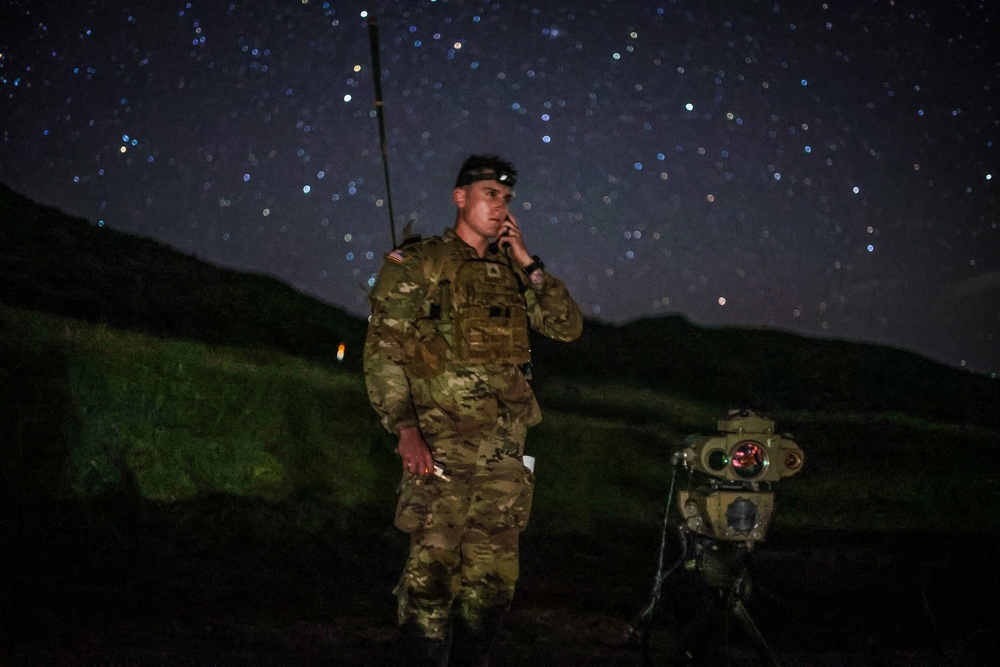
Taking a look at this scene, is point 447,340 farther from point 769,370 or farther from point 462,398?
point 769,370

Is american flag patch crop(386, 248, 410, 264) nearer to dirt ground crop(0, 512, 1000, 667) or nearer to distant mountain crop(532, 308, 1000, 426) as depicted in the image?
dirt ground crop(0, 512, 1000, 667)

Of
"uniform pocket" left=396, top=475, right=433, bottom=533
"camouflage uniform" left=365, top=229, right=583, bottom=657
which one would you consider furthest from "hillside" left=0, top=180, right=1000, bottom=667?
"uniform pocket" left=396, top=475, right=433, bottom=533

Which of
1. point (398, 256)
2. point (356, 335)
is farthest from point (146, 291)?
point (398, 256)

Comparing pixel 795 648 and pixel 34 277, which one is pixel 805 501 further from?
pixel 34 277

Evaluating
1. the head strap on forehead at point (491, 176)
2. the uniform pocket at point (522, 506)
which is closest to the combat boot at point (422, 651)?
the uniform pocket at point (522, 506)

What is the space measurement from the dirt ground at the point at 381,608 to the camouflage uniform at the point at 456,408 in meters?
0.95

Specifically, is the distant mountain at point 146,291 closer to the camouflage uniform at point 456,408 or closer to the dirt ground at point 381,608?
the dirt ground at point 381,608

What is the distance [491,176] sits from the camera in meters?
3.72

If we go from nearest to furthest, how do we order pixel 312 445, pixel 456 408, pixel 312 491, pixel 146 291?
1. pixel 456 408
2. pixel 312 491
3. pixel 312 445
4. pixel 146 291

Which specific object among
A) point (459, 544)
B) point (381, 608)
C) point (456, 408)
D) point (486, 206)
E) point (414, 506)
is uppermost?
point (486, 206)

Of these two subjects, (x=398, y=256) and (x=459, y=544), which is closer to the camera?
(x=459, y=544)

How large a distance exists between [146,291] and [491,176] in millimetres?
7762

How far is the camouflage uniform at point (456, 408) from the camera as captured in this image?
3312 millimetres

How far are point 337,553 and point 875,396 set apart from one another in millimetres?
11229
